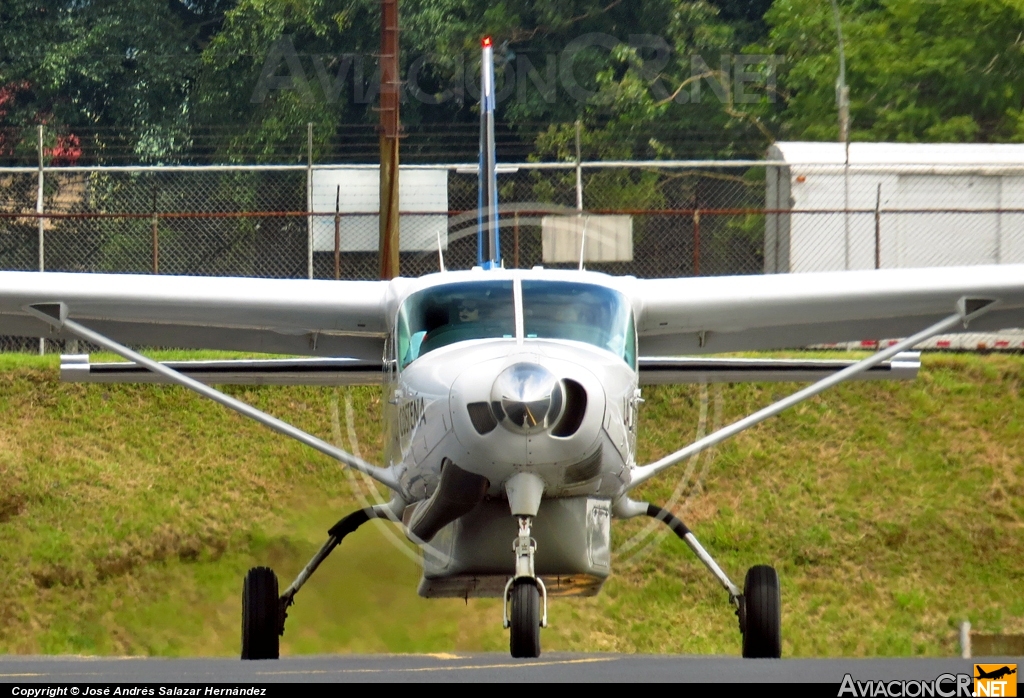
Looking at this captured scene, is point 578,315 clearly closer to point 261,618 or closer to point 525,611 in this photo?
point 525,611

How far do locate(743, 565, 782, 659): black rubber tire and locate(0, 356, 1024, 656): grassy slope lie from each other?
4.24 meters

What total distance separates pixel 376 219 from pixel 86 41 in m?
11.2

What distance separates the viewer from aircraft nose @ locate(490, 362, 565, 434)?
780cm

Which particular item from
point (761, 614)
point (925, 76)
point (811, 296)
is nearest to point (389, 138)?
point (811, 296)

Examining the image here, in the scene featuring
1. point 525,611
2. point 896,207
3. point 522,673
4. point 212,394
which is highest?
point 896,207

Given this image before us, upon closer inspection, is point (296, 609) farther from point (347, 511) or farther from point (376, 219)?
point (376, 219)

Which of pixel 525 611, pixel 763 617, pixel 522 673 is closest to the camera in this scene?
pixel 522 673

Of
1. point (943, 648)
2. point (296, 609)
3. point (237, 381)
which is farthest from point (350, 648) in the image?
point (943, 648)

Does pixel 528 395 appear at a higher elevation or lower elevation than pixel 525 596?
higher

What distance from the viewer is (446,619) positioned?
52.6ft

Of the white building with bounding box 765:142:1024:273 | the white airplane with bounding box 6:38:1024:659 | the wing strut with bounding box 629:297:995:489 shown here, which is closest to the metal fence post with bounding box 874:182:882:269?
the white building with bounding box 765:142:1024:273

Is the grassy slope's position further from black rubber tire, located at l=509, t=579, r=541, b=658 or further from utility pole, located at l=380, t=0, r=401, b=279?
black rubber tire, located at l=509, t=579, r=541, b=658

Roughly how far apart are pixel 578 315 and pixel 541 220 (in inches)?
516

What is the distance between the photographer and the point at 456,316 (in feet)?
30.9
